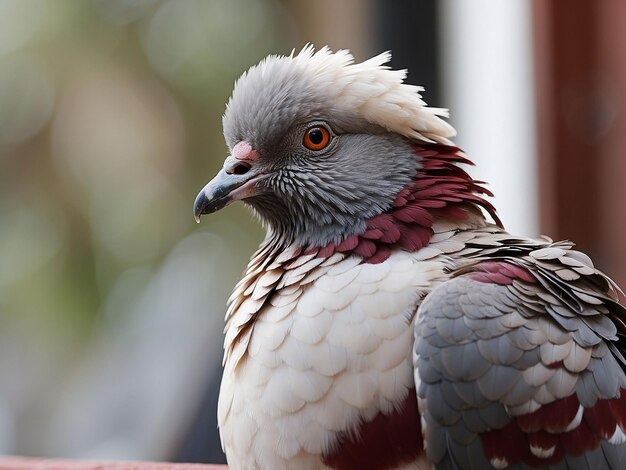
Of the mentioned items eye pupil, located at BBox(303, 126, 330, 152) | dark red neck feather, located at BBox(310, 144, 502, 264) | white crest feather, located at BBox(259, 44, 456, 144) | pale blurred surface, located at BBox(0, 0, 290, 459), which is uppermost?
white crest feather, located at BBox(259, 44, 456, 144)

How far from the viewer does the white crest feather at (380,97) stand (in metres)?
1.80

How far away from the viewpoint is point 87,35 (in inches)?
173

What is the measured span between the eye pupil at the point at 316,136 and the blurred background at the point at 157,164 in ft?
8.10

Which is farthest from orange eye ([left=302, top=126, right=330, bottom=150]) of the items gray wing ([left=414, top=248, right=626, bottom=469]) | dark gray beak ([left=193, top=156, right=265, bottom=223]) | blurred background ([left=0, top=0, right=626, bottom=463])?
blurred background ([left=0, top=0, right=626, bottom=463])

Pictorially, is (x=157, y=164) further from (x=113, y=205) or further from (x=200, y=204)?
(x=200, y=204)

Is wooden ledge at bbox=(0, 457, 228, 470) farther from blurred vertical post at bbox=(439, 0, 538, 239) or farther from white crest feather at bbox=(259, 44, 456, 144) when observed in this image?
blurred vertical post at bbox=(439, 0, 538, 239)

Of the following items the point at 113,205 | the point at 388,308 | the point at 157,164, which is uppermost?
the point at 388,308

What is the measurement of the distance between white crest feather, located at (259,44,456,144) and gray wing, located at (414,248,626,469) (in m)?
0.35

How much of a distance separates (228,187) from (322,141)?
20 cm

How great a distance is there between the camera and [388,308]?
161 cm

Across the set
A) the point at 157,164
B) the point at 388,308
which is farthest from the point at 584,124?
the point at 388,308

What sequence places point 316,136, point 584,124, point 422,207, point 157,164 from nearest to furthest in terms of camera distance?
point 422,207 < point 316,136 < point 584,124 < point 157,164

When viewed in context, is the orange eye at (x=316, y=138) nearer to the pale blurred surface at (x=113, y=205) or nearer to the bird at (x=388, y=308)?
the bird at (x=388, y=308)

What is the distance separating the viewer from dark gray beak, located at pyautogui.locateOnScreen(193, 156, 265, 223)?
1823 mm
